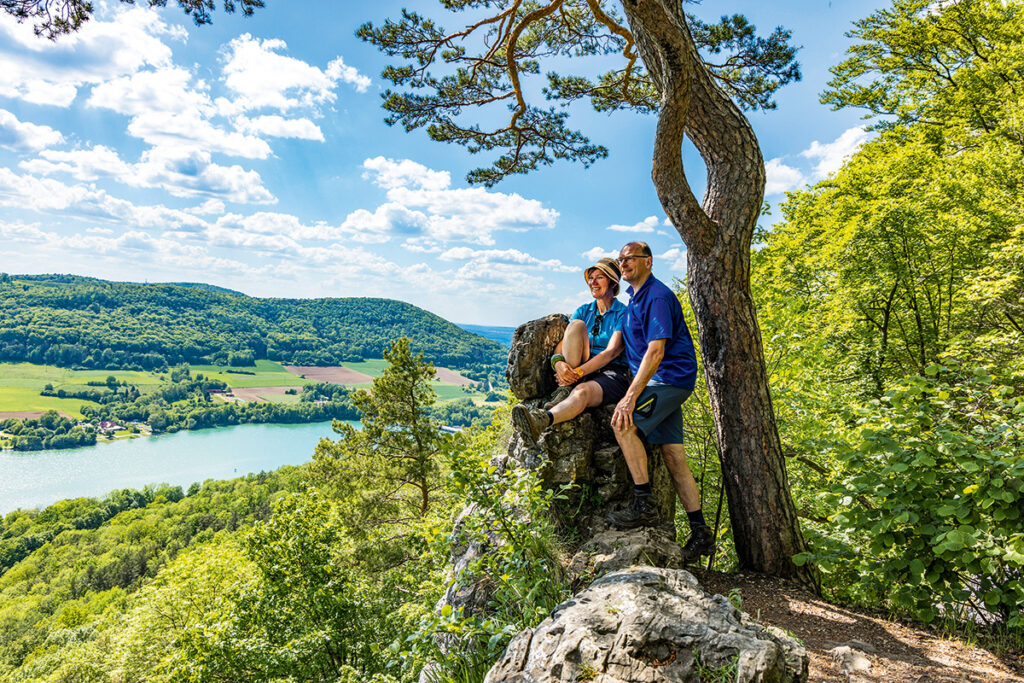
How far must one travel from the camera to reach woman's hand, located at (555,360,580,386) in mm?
3891

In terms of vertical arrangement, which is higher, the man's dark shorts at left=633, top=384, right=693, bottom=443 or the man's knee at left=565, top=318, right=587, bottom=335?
the man's knee at left=565, top=318, right=587, bottom=335

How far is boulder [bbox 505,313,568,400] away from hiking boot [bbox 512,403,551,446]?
30.0 inches

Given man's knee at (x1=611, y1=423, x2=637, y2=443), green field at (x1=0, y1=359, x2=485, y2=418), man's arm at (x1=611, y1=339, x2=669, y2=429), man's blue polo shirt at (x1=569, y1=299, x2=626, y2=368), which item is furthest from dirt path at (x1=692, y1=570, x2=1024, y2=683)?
green field at (x1=0, y1=359, x2=485, y2=418)

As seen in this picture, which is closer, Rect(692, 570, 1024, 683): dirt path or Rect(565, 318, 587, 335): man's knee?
Rect(692, 570, 1024, 683): dirt path

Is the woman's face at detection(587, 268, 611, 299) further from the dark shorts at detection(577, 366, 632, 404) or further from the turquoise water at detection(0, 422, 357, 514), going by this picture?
the turquoise water at detection(0, 422, 357, 514)

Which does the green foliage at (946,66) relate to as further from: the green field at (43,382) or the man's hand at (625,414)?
the green field at (43,382)

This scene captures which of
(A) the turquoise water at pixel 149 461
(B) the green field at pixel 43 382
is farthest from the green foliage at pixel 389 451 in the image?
(B) the green field at pixel 43 382

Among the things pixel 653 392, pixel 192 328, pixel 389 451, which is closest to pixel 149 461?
pixel 192 328

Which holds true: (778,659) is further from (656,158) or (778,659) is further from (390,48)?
(390,48)

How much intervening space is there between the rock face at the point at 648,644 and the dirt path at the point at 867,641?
81 cm

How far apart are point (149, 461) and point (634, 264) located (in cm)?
11381

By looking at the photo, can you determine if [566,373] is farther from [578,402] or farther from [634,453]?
[634,453]

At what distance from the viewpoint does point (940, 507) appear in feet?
9.21

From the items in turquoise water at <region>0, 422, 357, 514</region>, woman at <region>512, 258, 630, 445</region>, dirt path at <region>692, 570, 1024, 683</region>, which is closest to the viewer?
dirt path at <region>692, 570, 1024, 683</region>
